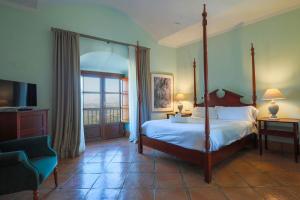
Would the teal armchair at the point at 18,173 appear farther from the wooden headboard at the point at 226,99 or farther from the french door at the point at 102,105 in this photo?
the wooden headboard at the point at 226,99

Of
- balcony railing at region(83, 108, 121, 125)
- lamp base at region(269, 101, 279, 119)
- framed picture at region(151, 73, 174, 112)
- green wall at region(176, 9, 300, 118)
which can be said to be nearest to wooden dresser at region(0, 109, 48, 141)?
balcony railing at region(83, 108, 121, 125)

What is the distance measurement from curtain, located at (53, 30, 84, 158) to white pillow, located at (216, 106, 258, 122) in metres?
3.38

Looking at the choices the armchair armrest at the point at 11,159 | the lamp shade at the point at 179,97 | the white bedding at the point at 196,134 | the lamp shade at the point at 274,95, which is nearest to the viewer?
the armchair armrest at the point at 11,159

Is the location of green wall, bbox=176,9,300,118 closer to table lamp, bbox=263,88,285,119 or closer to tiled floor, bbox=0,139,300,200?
table lamp, bbox=263,88,285,119

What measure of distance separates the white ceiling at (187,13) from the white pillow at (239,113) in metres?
2.09

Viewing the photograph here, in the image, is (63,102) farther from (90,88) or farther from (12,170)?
(12,170)

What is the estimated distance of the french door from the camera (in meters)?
5.29

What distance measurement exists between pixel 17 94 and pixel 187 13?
378 centimetres

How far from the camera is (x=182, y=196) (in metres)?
2.14

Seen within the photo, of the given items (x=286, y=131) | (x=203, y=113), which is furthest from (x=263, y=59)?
(x=203, y=113)

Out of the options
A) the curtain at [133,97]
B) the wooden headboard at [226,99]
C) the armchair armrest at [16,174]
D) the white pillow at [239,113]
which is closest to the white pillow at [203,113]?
the white pillow at [239,113]

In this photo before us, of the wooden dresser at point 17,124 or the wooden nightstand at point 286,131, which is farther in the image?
the wooden nightstand at point 286,131

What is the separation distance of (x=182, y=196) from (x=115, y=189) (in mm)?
875

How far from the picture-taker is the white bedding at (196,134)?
105 inches
